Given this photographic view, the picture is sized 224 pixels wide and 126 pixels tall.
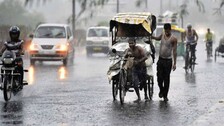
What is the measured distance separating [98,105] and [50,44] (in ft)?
50.7

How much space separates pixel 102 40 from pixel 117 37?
23.4 metres

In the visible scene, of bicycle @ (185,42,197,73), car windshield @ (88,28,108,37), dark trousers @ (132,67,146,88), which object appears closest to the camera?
dark trousers @ (132,67,146,88)

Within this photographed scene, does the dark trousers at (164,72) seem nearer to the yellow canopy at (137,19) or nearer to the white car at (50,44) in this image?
the yellow canopy at (137,19)

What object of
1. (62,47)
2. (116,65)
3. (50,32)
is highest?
(116,65)

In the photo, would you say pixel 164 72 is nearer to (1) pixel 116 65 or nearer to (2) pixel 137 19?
(1) pixel 116 65

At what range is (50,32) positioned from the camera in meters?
28.4

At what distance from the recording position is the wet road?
10.2m

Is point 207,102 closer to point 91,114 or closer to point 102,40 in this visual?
point 91,114

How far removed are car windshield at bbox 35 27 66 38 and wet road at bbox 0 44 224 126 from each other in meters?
9.56

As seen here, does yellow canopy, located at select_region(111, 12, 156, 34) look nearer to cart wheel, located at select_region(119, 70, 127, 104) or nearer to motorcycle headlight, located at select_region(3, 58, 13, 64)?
cart wheel, located at select_region(119, 70, 127, 104)

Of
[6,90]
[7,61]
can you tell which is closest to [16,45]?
[7,61]

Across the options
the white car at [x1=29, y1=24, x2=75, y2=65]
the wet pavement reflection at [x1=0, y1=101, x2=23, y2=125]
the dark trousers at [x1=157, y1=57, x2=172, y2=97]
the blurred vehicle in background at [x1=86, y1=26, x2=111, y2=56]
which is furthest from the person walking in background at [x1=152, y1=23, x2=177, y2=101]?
the blurred vehicle in background at [x1=86, y1=26, x2=111, y2=56]

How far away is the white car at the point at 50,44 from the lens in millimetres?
27516

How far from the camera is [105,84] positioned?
58.3 feet
